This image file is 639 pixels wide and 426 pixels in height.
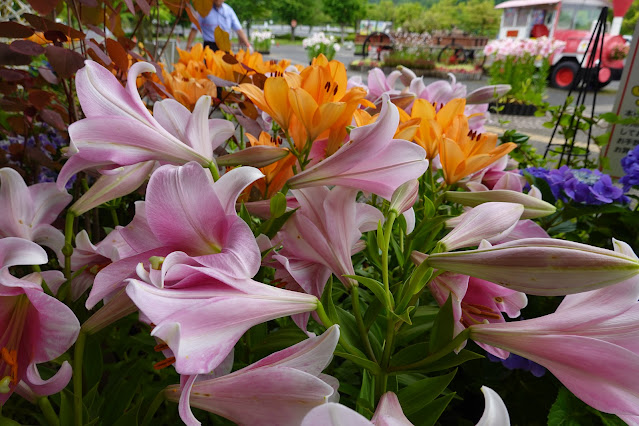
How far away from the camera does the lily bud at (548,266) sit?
0.28 m

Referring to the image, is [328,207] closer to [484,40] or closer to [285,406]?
[285,406]

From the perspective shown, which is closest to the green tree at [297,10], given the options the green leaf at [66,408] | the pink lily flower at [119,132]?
the pink lily flower at [119,132]

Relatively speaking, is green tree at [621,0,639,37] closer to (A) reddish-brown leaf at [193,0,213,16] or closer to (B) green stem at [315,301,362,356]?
(A) reddish-brown leaf at [193,0,213,16]

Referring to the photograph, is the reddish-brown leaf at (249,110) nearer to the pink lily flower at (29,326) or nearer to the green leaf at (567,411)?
the pink lily flower at (29,326)

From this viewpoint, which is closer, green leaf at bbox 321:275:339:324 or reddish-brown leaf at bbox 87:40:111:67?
green leaf at bbox 321:275:339:324

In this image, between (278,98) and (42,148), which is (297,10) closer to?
(42,148)

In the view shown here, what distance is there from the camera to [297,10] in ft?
87.8

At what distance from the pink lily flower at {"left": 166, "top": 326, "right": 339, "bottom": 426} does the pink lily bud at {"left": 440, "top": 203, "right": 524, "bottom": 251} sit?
0.16 m

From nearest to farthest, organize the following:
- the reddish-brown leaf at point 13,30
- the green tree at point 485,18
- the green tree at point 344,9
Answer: the reddish-brown leaf at point 13,30 < the green tree at point 485,18 < the green tree at point 344,9

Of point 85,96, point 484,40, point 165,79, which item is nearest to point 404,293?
point 85,96

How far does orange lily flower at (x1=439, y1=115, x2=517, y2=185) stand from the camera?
538 millimetres

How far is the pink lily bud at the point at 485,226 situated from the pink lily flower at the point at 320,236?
82mm

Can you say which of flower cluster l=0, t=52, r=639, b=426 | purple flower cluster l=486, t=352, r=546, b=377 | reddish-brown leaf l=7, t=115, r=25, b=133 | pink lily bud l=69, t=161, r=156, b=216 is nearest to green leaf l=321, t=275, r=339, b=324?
flower cluster l=0, t=52, r=639, b=426

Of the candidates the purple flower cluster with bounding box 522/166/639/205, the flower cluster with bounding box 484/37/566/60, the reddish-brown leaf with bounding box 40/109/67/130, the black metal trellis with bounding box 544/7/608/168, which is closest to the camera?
the reddish-brown leaf with bounding box 40/109/67/130
